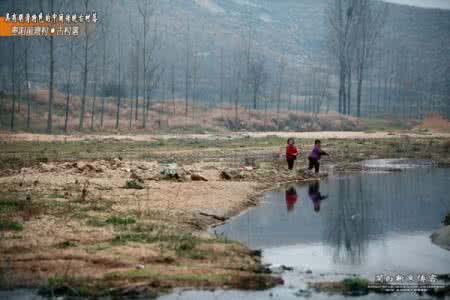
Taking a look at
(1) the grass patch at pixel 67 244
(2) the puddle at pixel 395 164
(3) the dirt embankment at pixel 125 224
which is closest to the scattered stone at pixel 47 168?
(3) the dirt embankment at pixel 125 224

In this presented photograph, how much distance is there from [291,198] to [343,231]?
4710mm

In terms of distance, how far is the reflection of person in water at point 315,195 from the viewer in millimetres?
17828

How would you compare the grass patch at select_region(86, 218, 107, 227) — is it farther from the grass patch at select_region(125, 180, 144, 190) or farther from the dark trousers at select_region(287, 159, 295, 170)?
the dark trousers at select_region(287, 159, 295, 170)

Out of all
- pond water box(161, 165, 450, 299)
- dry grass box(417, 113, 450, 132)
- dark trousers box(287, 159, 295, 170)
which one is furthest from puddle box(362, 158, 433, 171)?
dry grass box(417, 113, 450, 132)

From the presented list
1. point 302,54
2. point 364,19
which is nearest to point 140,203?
point 364,19

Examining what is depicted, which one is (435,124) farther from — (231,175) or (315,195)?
(315,195)

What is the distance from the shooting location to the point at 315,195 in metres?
19.7

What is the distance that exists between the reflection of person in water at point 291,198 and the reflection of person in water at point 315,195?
1.54 feet

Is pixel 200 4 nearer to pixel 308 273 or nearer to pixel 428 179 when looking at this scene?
pixel 428 179

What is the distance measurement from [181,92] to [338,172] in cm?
6192

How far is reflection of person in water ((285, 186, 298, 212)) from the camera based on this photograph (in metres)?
17.6

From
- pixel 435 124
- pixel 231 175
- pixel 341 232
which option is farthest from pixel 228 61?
pixel 341 232

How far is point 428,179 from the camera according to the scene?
24.3 meters

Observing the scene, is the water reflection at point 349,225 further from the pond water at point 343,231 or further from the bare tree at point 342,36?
the bare tree at point 342,36
